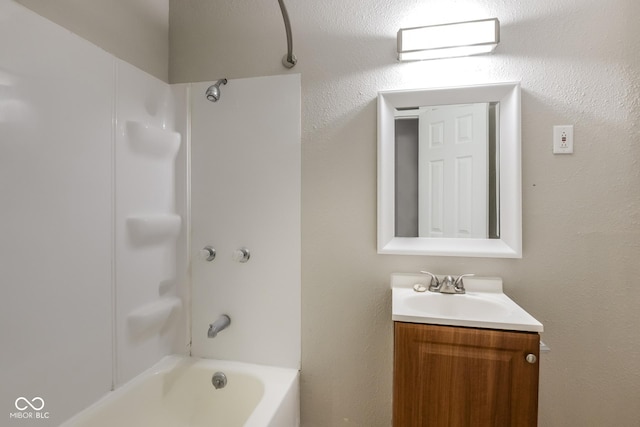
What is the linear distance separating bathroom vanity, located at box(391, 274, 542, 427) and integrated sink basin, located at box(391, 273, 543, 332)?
0.06ft

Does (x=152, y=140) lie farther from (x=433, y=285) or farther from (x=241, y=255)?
(x=433, y=285)

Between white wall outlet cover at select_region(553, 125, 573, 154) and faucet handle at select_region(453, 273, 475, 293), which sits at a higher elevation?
white wall outlet cover at select_region(553, 125, 573, 154)

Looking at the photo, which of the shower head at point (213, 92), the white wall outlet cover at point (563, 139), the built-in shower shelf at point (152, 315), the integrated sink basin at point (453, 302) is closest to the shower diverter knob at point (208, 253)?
the built-in shower shelf at point (152, 315)

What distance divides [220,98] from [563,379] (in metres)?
1.97

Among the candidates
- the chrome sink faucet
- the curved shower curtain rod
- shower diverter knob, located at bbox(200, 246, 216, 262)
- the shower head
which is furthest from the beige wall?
the chrome sink faucet

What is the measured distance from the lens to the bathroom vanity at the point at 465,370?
989mm

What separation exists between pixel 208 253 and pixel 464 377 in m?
1.20

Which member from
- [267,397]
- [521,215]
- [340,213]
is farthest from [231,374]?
[521,215]

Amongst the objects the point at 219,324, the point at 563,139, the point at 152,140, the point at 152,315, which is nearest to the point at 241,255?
Answer: the point at 219,324

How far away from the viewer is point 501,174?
1336 millimetres

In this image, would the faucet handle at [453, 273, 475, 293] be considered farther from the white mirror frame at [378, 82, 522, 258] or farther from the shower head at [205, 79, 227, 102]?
the shower head at [205, 79, 227, 102]

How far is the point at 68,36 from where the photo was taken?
1099mm

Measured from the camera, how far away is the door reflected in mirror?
136cm

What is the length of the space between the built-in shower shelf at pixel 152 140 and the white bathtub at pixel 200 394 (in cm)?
103
